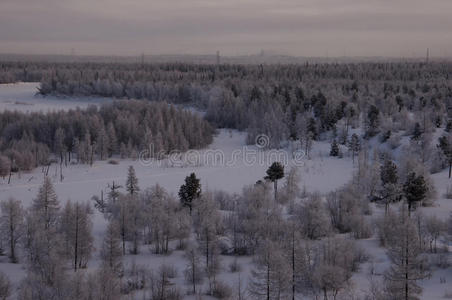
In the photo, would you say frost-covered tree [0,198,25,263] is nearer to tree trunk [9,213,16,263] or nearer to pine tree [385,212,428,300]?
tree trunk [9,213,16,263]

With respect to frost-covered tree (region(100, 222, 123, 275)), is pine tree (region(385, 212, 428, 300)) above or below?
above

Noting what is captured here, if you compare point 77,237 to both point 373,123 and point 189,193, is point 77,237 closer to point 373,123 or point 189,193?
point 189,193

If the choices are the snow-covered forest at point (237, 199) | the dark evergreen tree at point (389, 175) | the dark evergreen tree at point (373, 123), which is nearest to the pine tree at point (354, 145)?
the snow-covered forest at point (237, 199)

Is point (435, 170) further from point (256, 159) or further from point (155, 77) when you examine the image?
point (155, 77)

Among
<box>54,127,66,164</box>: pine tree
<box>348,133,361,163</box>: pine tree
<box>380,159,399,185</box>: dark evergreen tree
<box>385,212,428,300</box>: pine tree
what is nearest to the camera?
<box>385,212,428,300</box>: pine tree

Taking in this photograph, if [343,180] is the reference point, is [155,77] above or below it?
above

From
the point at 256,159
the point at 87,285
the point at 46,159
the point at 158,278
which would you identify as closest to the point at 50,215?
the point at 158,278

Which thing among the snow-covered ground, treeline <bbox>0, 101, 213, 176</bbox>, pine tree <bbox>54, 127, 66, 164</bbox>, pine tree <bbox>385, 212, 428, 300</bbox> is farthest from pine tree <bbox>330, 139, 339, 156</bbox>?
the snow-covered ground
